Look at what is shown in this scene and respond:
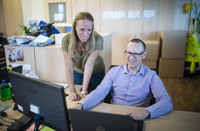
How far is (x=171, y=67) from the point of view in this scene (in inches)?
176

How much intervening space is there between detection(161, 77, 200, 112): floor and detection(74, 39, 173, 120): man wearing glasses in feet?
5.52

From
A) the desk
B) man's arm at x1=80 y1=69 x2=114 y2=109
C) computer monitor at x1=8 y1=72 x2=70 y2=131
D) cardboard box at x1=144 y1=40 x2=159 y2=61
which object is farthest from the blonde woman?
cardboard box at x1=144 y1=40 x2=159 y2=61

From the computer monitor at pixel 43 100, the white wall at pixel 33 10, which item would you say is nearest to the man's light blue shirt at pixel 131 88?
the computer monitor at pixel 43 100

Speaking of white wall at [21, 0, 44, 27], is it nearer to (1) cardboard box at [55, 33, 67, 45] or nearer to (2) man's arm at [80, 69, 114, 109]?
(1) cardboard box at [55, 33, 67, 45]

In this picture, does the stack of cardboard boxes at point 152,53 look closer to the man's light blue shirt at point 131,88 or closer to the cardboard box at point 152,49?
the cardboard box at point 152,49

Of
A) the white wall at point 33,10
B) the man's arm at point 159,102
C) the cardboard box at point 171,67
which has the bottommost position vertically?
the cardboard box at point 171,67

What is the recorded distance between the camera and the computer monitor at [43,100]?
0.92m

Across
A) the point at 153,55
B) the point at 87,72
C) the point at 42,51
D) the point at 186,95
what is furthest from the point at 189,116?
the point at 153,55

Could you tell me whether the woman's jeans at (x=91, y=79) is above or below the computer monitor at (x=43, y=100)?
below

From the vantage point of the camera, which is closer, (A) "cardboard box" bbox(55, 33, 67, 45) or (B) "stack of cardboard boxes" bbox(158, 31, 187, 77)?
(A) "cardboard box" bbox(55, 33, 67, 45)

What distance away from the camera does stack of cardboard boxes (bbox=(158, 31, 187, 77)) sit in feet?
14.2

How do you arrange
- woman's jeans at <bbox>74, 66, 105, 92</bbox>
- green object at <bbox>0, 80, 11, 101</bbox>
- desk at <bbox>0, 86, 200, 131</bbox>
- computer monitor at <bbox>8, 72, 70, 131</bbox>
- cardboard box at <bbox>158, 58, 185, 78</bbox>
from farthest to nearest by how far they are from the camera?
cardboard box at <bbox>158, 58, 185, 78</bbox> → woman's jeans at <bbox>74, 66, 105, 92</bbox> → green object at <bbox>0, 80, 11, 101</bbox> → desk at <bbox>0, 86, 200, 131</bbox> → computer monitor at <bbox>8, 72, 70, 131</bbox>

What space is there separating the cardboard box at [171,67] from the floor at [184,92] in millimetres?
166

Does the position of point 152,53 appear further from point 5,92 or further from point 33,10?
point 33,10
